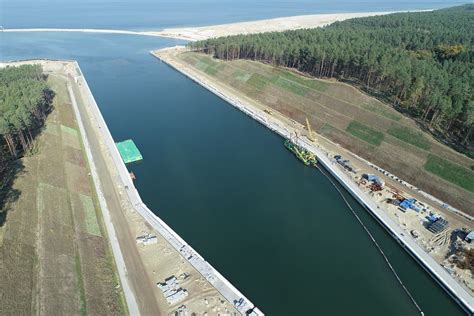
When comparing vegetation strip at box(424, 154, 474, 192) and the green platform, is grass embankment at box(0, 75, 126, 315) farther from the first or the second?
vegetation strip at box(424, 154, 474, 192)

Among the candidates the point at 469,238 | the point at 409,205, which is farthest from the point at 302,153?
the point at 469,238

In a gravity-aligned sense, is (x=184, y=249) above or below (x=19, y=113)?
below

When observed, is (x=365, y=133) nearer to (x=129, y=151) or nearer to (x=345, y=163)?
(x=345, y=163)

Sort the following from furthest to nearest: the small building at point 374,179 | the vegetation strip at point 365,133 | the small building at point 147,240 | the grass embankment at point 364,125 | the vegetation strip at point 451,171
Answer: the vegetation strip at point 365,133, the small building at point 374,179, the grass embankment at point 364,125, the vegetation strip at point 451,171, the small building at point 147,240

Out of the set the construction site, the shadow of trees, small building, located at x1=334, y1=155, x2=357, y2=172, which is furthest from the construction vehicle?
the shadow of trees

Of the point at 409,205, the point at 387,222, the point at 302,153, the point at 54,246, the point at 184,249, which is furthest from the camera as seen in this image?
the point at 302,153

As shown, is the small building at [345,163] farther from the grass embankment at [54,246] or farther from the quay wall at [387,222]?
the grass embankment at [54,246]

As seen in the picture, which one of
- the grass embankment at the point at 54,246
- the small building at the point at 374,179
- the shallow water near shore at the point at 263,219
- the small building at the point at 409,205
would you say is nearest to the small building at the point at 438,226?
the small building at the point at 409,205
